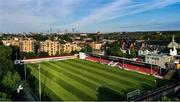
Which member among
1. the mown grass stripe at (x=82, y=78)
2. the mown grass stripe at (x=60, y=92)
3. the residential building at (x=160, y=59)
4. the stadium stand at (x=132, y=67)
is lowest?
the mown grass stripe at (x=60, y=92)

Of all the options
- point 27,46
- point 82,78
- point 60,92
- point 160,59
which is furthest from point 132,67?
point 27,46

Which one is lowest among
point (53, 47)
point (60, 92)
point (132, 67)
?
point (60, 92)

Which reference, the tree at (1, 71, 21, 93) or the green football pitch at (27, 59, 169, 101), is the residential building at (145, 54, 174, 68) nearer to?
the green football pitch at (27, 59, 169, 101)

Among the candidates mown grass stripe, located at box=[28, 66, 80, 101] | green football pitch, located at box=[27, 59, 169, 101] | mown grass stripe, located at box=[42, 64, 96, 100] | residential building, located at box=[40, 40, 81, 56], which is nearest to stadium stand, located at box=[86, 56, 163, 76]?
green football pitch, located at box=[27, 59, 169, 101]

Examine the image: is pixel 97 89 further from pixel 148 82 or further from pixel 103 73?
pixel 103 73

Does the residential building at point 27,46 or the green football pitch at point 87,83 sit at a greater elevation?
the residential building at point 27,46

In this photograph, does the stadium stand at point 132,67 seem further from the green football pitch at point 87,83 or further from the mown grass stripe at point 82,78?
the mown grass stripe at point 82,78

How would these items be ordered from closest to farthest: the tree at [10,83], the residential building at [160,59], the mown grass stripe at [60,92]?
the tree at [10,83] → the mown grass stripe at [60,92] → the residential building at [160,59]

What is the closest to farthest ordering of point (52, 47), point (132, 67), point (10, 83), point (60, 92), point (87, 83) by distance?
1. point (10, 83)
2. point (60, 92)
3. point (87, 83)
4. point (132, 67)
5. point (52, 47)

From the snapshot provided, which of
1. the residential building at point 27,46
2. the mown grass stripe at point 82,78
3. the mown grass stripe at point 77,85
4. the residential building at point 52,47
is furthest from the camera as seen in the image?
the residential building at point 27,46

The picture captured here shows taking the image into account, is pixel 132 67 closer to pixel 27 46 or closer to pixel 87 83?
pixel 87 83

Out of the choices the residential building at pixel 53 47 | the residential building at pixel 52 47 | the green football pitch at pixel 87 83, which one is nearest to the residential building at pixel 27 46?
the residential building at pixel 53 47

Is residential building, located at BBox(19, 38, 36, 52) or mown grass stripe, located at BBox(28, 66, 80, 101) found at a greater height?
residential building, located at BBox(19, 38, 36, 52)
